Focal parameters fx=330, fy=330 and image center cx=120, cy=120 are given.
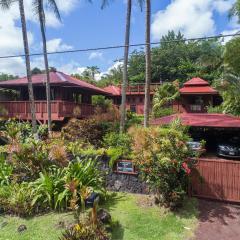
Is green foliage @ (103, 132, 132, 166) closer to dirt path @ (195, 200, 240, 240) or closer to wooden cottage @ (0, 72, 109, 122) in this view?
dirt path @ (195, 200, 240, 240)

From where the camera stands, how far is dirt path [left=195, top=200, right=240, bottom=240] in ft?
30.5

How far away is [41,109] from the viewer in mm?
23062

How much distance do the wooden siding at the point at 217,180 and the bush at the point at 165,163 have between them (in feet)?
1.91

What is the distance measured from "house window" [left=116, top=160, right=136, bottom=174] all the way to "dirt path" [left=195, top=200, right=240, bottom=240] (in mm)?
2742

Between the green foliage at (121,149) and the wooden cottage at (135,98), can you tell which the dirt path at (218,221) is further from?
the wooden cottage at (135,98)

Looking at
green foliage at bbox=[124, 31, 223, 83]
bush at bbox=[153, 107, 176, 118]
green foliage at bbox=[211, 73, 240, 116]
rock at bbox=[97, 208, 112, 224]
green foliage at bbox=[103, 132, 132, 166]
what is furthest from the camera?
green foliage at bbox=[124, 31, 223, 83]

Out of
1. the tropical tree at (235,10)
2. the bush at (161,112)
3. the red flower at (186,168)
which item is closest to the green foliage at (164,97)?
the bush at (161,112)

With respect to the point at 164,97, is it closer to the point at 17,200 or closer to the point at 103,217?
the point at 17,200

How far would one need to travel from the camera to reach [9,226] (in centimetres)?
1031

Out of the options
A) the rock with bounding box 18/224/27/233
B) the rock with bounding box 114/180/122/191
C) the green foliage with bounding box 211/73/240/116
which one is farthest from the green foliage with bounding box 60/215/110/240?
the green foliage with bounding box 211/73/240/116

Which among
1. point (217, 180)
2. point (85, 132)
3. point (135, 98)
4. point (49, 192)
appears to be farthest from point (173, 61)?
point (49, 192)

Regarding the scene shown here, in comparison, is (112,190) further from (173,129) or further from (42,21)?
(42,21)

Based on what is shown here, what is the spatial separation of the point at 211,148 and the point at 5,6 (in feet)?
47.6

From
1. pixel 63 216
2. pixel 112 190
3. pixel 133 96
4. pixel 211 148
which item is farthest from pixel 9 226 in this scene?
pixel 133 96
